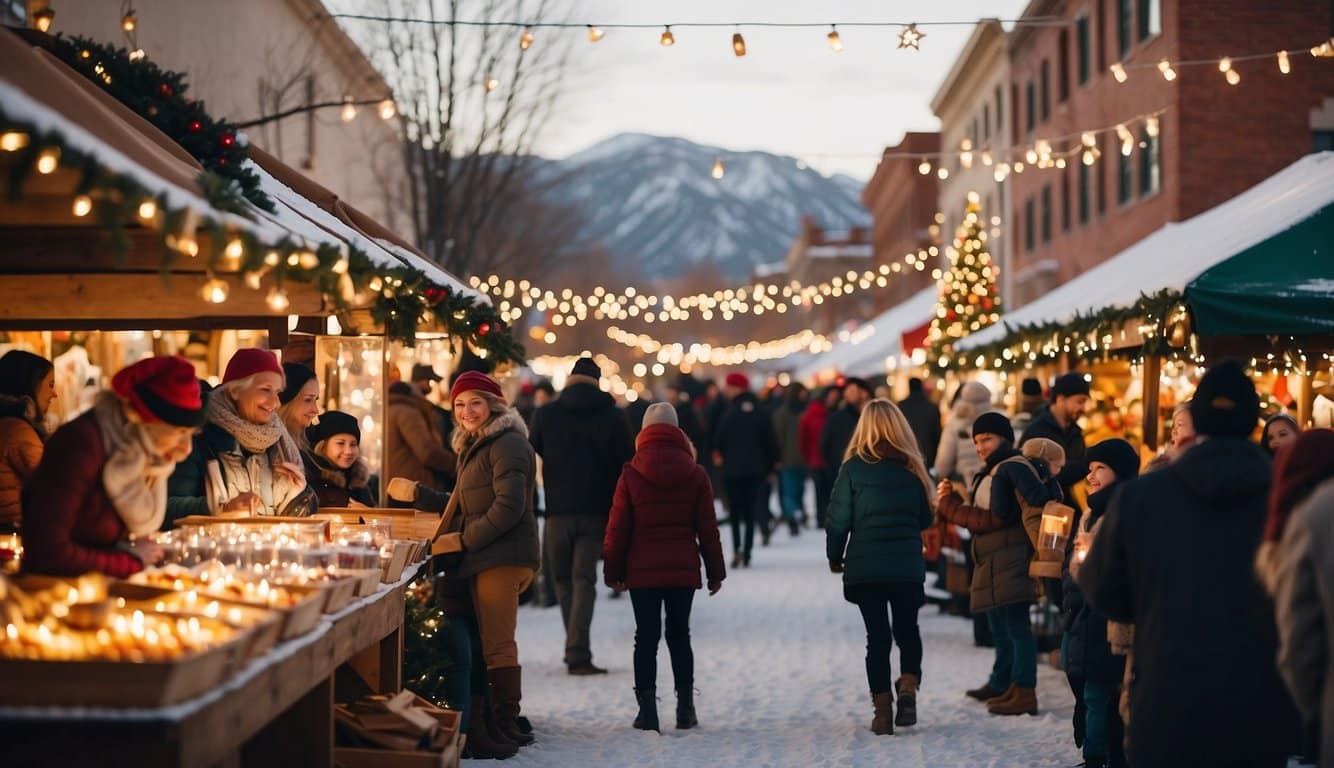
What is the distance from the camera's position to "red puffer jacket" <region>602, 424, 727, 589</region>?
1030cm

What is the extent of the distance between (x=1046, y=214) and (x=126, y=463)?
3429cm

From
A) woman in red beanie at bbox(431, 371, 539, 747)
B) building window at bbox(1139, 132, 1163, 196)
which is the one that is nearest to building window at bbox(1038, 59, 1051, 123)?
building window at bbox(1139, 132, 1163, 196)

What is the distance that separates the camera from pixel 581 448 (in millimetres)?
12898

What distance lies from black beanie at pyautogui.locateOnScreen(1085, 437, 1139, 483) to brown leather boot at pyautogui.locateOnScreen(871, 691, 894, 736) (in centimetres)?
243

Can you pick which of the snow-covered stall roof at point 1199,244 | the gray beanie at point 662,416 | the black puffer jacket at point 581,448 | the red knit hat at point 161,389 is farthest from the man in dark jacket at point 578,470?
the red knit hat at point 161,389

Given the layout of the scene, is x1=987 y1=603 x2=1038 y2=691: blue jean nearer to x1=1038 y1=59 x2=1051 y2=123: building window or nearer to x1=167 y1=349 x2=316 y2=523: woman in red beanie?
x1=167 y1=349 x2=316 y2=523: woman in red beanie

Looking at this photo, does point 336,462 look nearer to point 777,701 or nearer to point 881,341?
point 777,701

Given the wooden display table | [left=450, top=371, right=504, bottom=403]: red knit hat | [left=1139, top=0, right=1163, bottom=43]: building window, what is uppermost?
[left=1139, top=0, right=1163, bottom=43]: building window

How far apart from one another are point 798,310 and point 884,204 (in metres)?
40.8

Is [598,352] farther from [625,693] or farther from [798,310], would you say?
[625,693]

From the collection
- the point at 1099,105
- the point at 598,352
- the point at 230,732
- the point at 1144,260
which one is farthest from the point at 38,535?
the point at 598,352

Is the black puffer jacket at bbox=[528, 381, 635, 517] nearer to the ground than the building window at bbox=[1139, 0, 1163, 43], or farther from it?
nearer to the ground

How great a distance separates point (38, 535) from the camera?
5656 millimetres

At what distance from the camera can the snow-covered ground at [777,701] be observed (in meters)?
9.67
